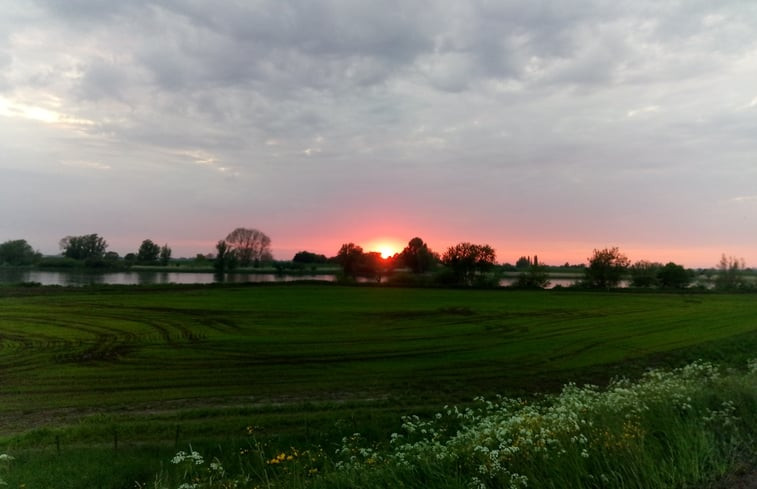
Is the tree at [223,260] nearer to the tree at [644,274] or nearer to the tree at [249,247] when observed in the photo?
the tree at [249,247]

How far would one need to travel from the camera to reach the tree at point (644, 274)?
103750mm

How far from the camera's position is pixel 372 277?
118 m

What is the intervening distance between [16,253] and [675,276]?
161 meters

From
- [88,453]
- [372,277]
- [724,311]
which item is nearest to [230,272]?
[372,277]

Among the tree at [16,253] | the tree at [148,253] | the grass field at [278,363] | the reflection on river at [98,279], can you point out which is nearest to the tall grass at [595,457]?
the grass field at [278,363]

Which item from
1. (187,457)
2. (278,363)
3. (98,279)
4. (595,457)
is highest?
(595,457)

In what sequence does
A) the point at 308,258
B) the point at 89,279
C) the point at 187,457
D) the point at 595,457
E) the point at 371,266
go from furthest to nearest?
the point at 308,258
the point at 371,266
the point at 89,279
the point at 187,457
the point at 595,457

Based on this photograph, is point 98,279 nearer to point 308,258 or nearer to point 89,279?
point 89,279

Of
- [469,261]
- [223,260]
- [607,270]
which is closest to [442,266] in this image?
[469,261]

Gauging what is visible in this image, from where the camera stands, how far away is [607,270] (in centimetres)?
10281

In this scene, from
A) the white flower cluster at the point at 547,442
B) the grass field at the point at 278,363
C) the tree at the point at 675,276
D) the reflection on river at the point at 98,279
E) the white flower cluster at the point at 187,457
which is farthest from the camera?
the tree at the point at 675,276

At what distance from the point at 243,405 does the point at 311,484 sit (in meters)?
11.5

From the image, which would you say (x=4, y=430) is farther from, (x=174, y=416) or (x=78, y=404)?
(x=174, y=416)

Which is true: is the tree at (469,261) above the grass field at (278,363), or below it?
above
